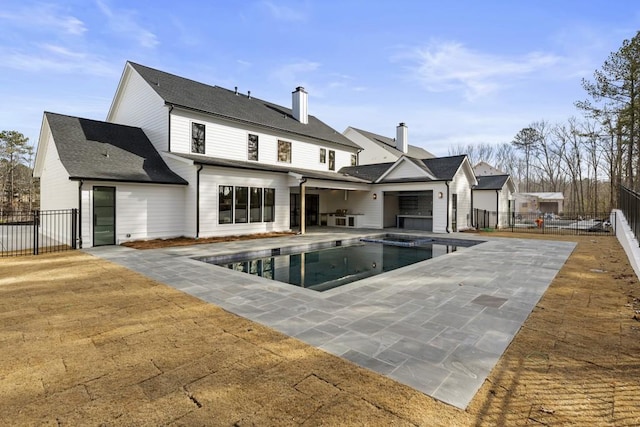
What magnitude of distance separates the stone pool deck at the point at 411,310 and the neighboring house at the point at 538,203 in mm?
27175

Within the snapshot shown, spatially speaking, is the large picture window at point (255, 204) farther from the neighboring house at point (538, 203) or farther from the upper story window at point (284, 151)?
the neighboring house at point (538, 203)

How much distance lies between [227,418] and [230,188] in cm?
1139

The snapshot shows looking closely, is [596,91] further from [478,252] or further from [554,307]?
[554,307]

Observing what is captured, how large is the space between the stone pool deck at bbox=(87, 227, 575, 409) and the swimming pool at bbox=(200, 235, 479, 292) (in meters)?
0.97

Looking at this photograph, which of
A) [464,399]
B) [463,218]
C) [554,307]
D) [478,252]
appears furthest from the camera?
[463,218]

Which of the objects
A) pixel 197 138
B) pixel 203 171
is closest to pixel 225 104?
pixel 197 138

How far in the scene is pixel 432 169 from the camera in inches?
668

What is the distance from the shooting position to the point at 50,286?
5.51m

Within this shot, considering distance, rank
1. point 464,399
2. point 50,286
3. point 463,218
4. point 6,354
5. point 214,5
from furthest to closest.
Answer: point 463,218 < point 214,5 < point 50,286 < point 6,354 < point 464,399

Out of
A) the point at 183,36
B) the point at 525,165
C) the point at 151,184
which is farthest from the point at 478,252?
the point at 525,165

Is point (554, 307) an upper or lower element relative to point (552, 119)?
lower

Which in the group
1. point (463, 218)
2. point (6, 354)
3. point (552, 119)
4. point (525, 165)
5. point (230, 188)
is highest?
point (552, 119)

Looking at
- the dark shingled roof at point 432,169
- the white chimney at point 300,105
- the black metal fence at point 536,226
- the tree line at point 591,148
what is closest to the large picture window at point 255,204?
the dark shingled roof at point 432,169

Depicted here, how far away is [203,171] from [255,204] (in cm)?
266
